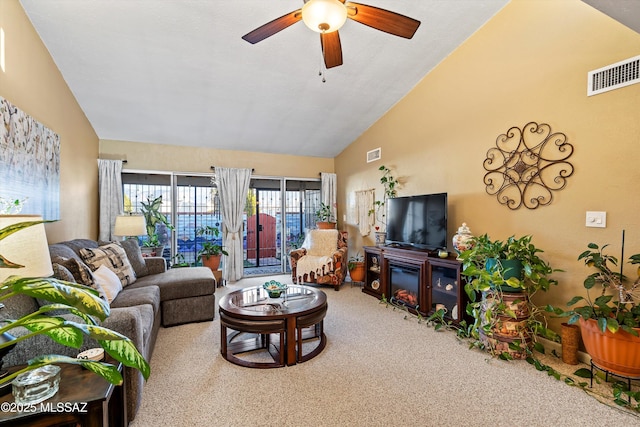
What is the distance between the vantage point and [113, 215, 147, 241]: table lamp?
4000mm

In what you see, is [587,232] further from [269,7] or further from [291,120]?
[291,120]

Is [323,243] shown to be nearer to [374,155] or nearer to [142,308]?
[374,155]

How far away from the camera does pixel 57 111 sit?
10.5ft

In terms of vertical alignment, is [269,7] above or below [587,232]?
above

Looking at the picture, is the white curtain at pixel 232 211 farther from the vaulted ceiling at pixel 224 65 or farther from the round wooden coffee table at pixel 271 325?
the round wooden coffee table at pixel 271 325

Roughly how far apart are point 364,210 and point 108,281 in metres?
3.93

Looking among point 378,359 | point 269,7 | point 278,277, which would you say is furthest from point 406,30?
point 278,277

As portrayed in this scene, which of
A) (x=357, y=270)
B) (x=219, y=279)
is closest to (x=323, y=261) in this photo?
(x=357, y=270)

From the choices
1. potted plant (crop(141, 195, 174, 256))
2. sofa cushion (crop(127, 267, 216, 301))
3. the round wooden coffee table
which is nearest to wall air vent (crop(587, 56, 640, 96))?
the round wooden coffee table

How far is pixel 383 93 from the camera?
4.28 m

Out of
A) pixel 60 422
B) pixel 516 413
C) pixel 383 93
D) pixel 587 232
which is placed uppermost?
pixel 383 93

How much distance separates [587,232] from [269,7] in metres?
3.45

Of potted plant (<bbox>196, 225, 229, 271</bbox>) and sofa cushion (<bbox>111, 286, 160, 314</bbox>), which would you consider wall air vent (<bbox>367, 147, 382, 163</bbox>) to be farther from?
sofa cushion (<bbox>111, 286, 160, 314</bbox>)

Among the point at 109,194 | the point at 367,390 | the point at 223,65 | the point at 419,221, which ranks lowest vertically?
the point at 367,390
